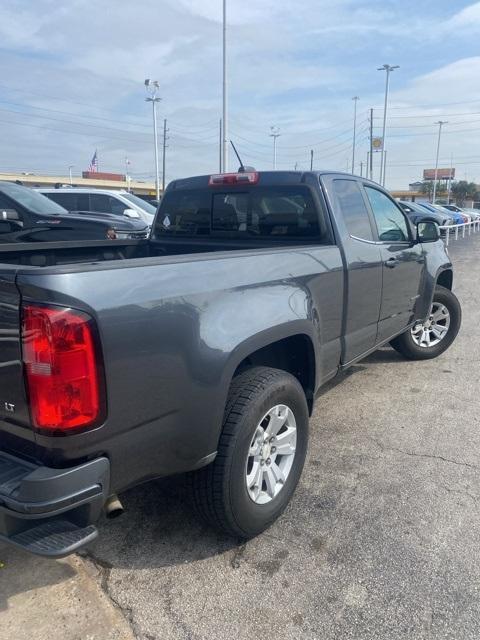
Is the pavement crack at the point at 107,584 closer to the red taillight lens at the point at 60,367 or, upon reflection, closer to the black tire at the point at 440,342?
the red taillight lens at the point at 60,367

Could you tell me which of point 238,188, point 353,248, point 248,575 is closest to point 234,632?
point 248,575

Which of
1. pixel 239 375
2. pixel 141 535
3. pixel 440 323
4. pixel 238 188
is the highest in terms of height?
pixel 238 188

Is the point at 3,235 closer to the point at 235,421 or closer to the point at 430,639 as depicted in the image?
the point at 235,421

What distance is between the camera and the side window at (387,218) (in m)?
4.36

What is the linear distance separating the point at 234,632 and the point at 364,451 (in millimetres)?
1798

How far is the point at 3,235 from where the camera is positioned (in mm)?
8102

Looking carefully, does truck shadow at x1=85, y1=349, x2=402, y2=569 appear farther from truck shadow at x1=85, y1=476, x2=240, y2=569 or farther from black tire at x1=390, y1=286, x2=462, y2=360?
black tire at x1=390, y1=286, x2=462, y2=360

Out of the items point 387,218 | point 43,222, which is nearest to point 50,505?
point 387,218

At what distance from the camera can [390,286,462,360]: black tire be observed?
18.5 ft

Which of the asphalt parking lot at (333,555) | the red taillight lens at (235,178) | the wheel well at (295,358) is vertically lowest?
the asphalt parking lot at (333,555)

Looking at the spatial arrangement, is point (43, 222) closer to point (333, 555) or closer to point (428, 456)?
point (428, 456)

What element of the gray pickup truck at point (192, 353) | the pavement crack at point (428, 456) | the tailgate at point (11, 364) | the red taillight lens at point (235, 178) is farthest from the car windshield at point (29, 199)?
the tailgate at point (11, 364)

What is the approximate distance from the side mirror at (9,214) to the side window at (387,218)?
20.4ft

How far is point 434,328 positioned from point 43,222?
6.40 m
